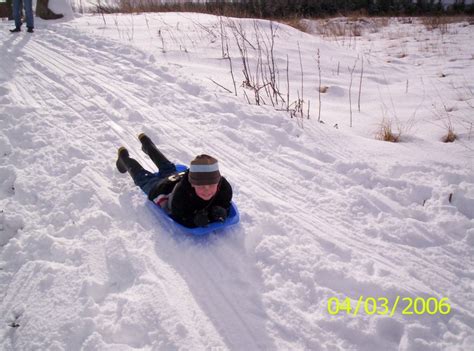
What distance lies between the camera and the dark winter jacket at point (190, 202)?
7.68 feet

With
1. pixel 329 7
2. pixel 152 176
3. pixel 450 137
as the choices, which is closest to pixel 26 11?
pixel 152 176

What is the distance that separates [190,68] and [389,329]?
4679mm

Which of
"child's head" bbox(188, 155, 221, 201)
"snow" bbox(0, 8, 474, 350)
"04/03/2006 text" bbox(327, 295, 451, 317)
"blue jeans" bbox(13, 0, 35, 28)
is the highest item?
"blue jeans" bbox(13, 0, 35, 28)

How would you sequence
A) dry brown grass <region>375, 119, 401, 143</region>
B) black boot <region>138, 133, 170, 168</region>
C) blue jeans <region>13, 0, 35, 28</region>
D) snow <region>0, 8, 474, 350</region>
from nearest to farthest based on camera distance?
snow <region>0, 8, 474, 350</region> < black boot <region>138, 133, 170, 168</region> < dry brown grass <region>375, 119, 401, 143</region> < blue jeans <region>13, 0, 35, 28</region>

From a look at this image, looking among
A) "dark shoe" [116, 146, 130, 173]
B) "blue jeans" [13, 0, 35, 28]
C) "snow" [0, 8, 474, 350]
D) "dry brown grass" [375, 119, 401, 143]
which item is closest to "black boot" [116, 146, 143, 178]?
"dark shoe" [116, 146, 130, 173]

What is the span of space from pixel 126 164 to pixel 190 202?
93cm

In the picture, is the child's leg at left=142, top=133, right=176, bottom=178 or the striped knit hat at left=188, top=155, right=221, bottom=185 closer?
the striped knit hat at left=188, top=155, right=221, bottom=185

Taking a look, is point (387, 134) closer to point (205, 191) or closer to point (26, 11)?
point (205, 191)

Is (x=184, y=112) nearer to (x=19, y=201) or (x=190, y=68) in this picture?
(x=190, y=68)

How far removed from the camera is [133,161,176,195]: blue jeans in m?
2.76

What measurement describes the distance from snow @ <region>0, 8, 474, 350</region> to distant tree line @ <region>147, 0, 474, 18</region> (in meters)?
8.46

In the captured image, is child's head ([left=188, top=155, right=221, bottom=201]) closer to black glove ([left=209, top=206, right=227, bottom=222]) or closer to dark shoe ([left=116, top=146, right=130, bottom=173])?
black glove ([left=209, top=206, right=227, bottom=222])

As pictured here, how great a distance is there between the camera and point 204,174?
7.15 ft

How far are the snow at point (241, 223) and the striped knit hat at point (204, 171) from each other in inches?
18.0
